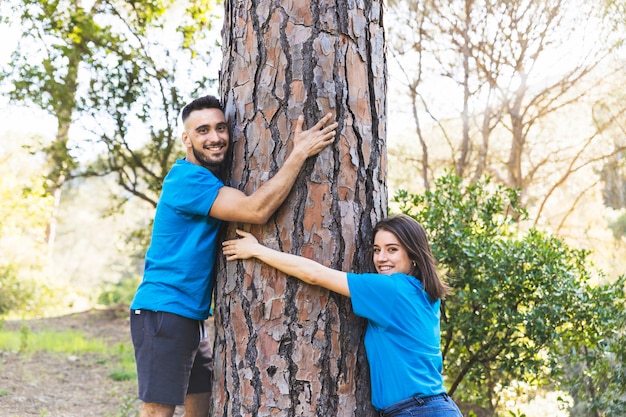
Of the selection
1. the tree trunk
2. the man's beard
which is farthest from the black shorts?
the man's beard

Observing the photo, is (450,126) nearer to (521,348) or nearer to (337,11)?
(521,348)

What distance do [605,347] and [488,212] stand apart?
4.30 feet

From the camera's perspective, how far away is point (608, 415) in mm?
4855

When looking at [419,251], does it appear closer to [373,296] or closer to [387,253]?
[387,253]

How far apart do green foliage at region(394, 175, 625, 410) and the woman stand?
7.10 feet

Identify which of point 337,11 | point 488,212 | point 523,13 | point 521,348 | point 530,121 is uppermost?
point 523,13

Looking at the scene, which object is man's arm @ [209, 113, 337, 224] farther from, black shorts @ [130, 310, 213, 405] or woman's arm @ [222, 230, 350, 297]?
black shorts @ [130, 310, 213, 405]

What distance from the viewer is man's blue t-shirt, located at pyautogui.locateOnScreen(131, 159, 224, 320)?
283 centimetres

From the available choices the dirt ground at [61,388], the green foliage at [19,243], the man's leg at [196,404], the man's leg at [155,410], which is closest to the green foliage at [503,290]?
the man's leg at [196,404]

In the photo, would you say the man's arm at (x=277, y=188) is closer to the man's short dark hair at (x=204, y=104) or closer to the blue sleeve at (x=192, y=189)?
the blue sleeve at (x=192, y=189)

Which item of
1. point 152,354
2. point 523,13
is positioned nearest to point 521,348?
point 152,354

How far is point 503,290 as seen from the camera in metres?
4.87

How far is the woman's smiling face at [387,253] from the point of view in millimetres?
2736

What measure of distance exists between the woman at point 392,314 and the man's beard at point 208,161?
0.36m
